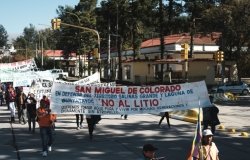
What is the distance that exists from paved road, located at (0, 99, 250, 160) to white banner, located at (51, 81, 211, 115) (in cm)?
109

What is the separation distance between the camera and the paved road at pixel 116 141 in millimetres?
13695

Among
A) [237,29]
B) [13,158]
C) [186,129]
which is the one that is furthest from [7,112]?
[237,29]

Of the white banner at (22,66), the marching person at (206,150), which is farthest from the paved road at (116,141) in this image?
the white banner at (22,66)

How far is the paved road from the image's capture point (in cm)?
1370

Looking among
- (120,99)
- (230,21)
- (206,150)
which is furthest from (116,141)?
(230,21)

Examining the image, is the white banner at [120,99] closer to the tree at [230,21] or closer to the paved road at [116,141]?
the paved road at [116,141]

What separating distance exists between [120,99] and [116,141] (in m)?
1.48

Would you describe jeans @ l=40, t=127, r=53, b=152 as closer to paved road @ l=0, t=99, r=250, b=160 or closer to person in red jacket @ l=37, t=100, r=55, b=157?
person in red jacket @ l=37, t=100, r=55, b=157

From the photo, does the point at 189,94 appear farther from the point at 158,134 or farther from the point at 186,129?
the point at 186,129

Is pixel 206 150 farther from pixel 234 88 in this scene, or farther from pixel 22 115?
pixel 234 88

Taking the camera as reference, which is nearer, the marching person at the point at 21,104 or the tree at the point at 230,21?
the marching person at the point at 21,104

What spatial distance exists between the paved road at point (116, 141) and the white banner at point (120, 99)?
3.58 feet

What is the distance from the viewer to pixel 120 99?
15.6 m

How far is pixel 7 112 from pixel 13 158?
13234mm
